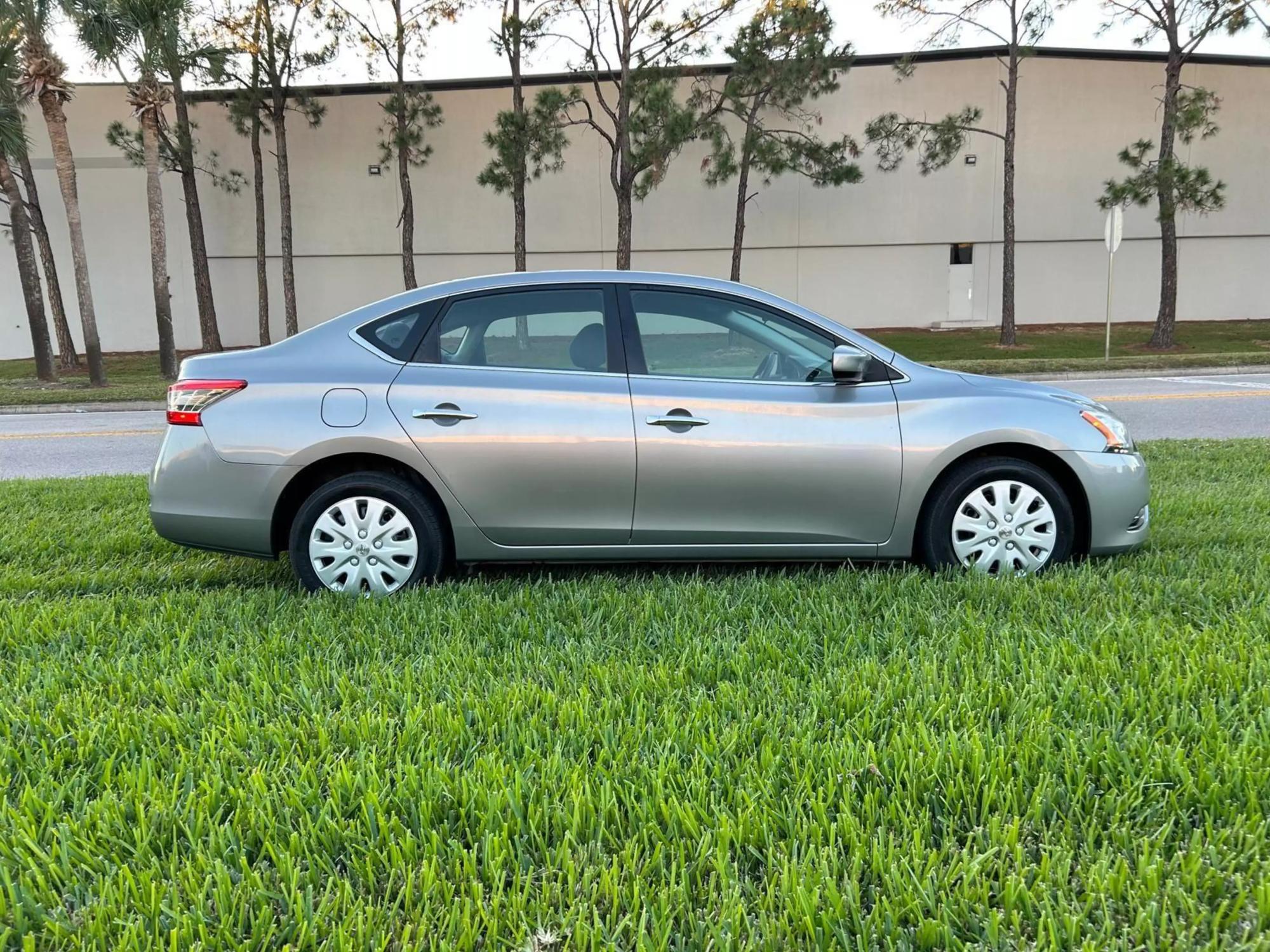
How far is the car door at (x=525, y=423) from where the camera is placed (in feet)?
13.1

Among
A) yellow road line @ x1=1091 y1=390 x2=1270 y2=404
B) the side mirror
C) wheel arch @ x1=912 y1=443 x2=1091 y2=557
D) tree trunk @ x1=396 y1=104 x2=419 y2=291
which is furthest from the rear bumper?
tree trunk @ x1=396 y1=104 x2=419 y2=291

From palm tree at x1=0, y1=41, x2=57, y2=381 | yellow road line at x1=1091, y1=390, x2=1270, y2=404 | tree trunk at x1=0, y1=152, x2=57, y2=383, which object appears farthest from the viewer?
tree trunk at x1=0, y1=152, x2=57, y2=383

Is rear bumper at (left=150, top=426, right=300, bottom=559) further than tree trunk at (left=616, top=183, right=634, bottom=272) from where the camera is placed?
No

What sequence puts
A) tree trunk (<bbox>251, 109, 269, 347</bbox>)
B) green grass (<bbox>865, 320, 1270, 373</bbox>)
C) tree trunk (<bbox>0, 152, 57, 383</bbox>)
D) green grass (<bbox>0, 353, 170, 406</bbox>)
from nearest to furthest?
1. green grass (<bbox>0, 353, 170, 406</bbox>)
2. green grass (<bbox>865, 320, 1270, 373</bbox>)
3. tree trunk (<bbox>0, 152, 57, 383</bbox>)
4. tree trunk (<bbox>251, 109, 269, 347</bbox>)

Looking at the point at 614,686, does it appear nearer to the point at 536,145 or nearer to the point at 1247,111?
the point at 536,145

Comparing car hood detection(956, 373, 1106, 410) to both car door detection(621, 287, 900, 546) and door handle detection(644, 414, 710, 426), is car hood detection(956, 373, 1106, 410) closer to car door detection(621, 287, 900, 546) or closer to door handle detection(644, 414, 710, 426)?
car door detection(621, 287, 900, 546)

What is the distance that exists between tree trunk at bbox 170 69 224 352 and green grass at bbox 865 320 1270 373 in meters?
20.3

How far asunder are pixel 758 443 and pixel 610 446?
69cm

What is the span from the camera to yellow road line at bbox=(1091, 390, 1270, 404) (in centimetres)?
1242

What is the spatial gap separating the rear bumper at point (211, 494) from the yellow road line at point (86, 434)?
26.2 feet

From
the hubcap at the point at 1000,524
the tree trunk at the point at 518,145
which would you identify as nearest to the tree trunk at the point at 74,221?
the tree trunk at the point at 518,145

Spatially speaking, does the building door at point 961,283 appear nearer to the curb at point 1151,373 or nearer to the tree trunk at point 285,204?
the curb at point 1151,373

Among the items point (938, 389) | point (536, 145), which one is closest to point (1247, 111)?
point (536, 145)

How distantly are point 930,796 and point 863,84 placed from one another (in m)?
29.2
